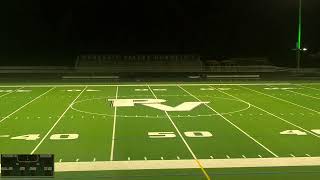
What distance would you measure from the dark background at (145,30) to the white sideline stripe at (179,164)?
33.2 metres

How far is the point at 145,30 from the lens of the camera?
43.1 metres

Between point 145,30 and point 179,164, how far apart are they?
34.7m

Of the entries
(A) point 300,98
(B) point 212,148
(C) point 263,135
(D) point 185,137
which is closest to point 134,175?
(B) point 212,148

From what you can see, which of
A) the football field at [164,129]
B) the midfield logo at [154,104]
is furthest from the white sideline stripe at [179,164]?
the midfield logo at [154,104]

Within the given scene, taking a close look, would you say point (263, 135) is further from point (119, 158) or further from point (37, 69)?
point (37, 69)

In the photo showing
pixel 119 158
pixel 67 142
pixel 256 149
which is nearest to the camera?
pixel 119 158

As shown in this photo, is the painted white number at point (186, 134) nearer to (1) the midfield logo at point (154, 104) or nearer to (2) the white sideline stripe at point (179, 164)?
(2) the white sideline stripe at point (179, 164)

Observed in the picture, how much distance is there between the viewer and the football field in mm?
9484

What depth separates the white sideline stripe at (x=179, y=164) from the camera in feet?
29.0

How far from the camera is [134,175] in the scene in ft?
27.2

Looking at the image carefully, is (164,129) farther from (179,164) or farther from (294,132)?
(179,164)

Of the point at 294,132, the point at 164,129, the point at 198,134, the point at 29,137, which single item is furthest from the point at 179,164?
the point at 294,132

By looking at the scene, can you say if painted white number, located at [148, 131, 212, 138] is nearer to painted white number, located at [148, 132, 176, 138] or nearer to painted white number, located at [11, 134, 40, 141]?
painted white number, located at [148, 132, 176, 138]

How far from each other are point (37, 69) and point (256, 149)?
31286mm
